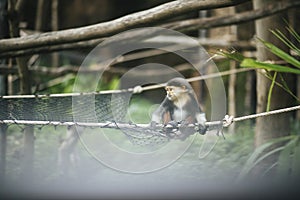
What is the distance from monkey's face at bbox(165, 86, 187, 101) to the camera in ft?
6.39

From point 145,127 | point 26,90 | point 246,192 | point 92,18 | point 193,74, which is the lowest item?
point 246,192

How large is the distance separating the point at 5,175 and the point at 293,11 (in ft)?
5.01

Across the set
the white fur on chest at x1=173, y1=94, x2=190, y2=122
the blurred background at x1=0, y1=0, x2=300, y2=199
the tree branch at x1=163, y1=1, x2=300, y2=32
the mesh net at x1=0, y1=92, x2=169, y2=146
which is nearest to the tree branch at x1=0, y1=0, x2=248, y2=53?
the blurred background at x1=0, y1=0, x2=300, y2=199

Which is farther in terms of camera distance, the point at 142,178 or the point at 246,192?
the point at 142,178

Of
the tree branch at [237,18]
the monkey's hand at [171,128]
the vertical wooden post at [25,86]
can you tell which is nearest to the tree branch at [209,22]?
the tree branch at [237,18]

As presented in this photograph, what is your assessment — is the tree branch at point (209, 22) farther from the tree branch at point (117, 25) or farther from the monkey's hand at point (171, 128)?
the monkey's hand at point (171, 128)

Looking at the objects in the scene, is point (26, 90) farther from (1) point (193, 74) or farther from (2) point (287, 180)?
(1) point (193, 74)

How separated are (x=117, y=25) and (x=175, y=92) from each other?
327 millimetres

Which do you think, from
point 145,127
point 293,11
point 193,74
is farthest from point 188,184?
point 193,74

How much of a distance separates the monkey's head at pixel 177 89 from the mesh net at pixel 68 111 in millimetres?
202

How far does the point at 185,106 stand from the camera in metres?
1.97

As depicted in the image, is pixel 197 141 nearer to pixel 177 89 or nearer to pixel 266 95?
pixel 266 95

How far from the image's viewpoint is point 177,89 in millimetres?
1963

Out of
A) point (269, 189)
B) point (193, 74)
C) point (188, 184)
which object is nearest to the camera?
point (269, 189)
